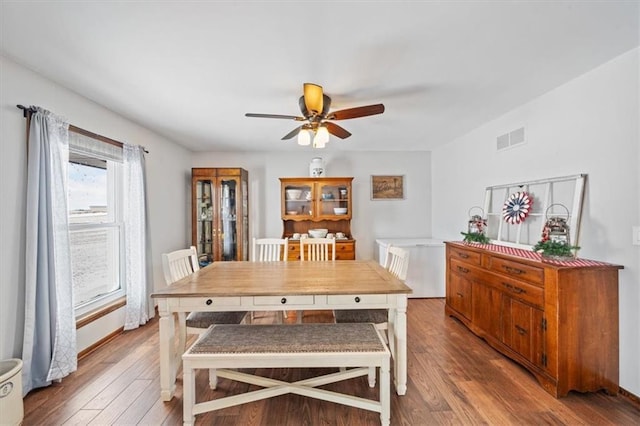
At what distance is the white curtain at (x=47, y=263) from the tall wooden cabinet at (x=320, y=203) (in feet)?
8.80

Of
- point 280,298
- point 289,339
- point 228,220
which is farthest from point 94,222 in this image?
point 289,339

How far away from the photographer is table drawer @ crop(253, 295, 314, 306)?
73.0 inches

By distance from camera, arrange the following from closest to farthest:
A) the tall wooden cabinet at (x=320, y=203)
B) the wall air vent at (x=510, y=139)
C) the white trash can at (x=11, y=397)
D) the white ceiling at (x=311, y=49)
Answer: the white ceiling at (x=311, y=49)
the white trash can at (x=11, y=397)
the wall air vent at (x=510, y=139)
the tall wooden cabinet at (x=320, y=203)

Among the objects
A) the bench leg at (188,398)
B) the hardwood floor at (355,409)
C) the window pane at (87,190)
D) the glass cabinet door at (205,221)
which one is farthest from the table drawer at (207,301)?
the glass cabinet door at (205,221)

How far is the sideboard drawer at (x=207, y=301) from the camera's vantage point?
1.84 metres

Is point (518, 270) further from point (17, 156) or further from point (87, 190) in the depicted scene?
Result: point (87, 190)

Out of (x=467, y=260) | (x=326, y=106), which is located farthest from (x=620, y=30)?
(x=467, y=260)

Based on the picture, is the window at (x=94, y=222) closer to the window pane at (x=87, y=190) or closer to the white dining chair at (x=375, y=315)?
the window pane at (x=87, y=190)

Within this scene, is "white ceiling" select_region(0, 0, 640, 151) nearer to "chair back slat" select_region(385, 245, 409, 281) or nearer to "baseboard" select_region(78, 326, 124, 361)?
"chair back slat" select_region(385, 245, 409, 281)

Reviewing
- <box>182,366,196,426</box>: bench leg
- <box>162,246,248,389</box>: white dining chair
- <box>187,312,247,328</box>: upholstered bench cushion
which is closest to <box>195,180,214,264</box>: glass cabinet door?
<box>162,246,248,389</box>: white dining chair

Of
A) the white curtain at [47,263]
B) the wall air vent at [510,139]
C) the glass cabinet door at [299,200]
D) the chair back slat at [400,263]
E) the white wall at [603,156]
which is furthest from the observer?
the glass cabinet door at [299,200]

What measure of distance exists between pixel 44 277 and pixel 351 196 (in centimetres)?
362

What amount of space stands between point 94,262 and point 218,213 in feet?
5.67

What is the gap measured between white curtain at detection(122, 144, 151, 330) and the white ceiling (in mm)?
590
